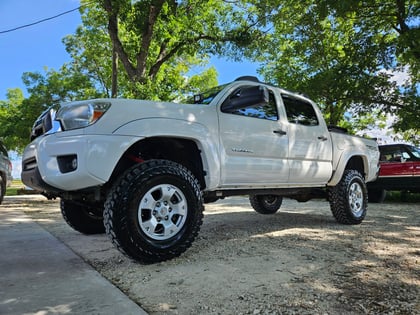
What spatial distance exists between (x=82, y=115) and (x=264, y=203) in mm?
4620

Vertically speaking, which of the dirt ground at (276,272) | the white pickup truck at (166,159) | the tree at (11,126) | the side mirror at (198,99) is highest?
the tree at (11,126)

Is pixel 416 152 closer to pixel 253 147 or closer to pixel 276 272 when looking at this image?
pixel 253 147

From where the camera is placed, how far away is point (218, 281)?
2.97 m

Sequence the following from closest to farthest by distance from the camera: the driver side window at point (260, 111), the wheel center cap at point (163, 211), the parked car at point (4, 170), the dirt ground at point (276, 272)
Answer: the dirt ground at point (276, 272), the wheel center cap at point (163, 211), the driver side window at point (260, 111), the parked car at point (4, 170)

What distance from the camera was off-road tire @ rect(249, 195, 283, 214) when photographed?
7152 millimetres

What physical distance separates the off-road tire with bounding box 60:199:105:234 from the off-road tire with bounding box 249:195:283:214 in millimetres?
3139

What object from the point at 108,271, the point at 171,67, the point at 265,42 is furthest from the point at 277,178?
the point at 171,67

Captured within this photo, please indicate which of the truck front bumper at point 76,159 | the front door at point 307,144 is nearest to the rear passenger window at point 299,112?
the front door at point 307,144

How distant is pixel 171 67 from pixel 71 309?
66.1 ft

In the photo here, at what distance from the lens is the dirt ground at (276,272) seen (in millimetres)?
2504

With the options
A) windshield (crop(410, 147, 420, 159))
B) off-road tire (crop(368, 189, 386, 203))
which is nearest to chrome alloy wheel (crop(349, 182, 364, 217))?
off-road tire (crop(368, 189, 386, 203))

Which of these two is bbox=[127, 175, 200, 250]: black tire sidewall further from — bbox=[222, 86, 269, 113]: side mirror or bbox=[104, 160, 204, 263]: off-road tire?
bbox=[222, 86, 269, 113]: side mirror

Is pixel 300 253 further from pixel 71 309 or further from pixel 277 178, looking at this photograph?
pixel 71 309

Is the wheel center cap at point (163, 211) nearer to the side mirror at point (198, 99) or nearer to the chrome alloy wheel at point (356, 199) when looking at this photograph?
the side mirror at point (198, 99)
